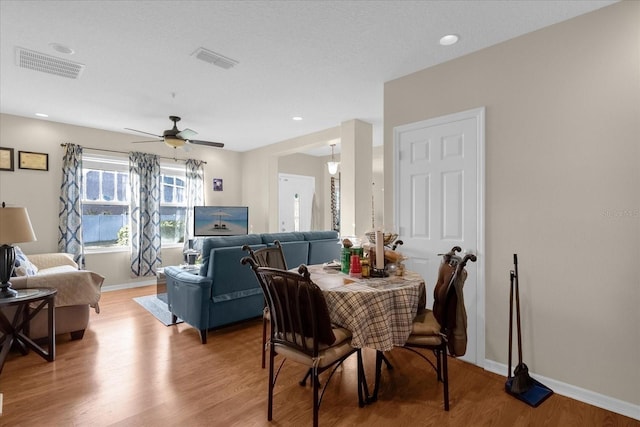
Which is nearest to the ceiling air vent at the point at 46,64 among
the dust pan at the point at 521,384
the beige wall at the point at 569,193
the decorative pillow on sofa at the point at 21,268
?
the decorative pillow on sofa at the point at 21,268

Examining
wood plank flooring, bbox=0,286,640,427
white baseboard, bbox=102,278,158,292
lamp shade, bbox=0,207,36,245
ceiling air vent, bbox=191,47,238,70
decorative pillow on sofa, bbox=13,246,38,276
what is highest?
ceiling air vent, bbox=191,47,238,70

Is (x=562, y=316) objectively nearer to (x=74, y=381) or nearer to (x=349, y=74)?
(x=349, y=74)

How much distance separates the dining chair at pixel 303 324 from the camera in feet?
5.69

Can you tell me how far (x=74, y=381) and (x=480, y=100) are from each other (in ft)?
12.9

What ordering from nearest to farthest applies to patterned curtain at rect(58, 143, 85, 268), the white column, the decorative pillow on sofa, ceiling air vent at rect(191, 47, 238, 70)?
1. ceiling air vent at rect(191, 47, 238, 70)
2. the decorative pillow on sofa
3. the white column
4. patterned curtain at rect(58, 143, 85, 268)

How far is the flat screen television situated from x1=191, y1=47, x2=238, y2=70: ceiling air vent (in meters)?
3.80

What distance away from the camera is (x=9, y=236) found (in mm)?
2547

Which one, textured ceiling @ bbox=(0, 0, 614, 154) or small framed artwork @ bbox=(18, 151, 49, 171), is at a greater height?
textured ceiling @ bbox=(0, 0, 614, 154)

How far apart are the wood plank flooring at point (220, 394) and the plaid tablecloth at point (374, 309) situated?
0.53 metres

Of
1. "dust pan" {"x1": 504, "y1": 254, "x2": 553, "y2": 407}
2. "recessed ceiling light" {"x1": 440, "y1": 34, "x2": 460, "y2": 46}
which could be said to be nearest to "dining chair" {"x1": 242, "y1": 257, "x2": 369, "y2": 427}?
"dust pan" {"x1": 504, "y1": 254, "x2": 553, "y2": 407}

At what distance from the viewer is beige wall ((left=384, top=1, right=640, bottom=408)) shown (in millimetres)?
2086

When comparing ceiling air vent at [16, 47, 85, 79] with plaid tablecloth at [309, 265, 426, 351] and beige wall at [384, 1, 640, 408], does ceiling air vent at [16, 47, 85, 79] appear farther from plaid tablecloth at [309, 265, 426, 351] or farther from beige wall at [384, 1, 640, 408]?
beige wall at [384, 1, 640, 408]

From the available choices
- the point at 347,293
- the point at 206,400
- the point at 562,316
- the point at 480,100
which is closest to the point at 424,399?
the point at 347,293

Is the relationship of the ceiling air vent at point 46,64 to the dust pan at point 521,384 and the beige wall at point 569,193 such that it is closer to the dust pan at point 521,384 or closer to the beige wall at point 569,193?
the beige wall at point 569,193
